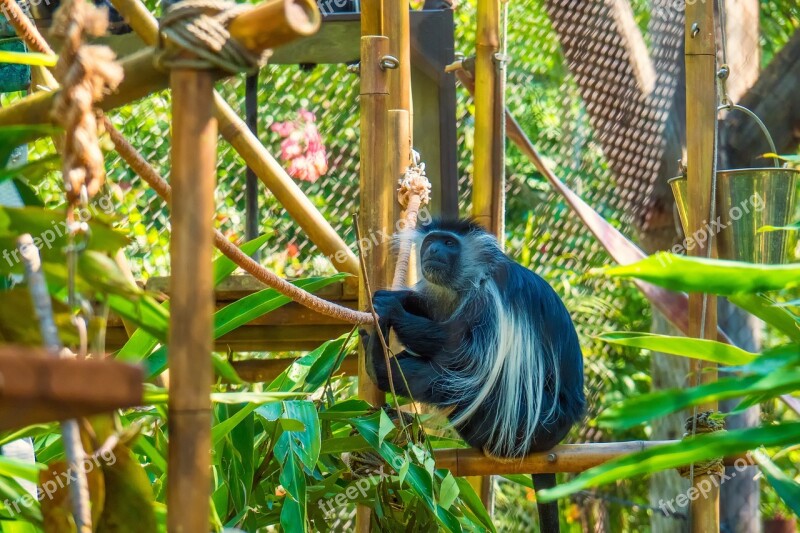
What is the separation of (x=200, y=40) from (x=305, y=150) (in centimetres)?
245

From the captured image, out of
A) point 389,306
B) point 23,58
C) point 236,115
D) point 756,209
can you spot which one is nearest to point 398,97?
point 236,115

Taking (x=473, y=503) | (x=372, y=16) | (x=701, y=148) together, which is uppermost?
(x=372, y=16)

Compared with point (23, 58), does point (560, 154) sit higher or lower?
higher

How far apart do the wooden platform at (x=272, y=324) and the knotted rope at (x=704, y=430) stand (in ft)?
3.90

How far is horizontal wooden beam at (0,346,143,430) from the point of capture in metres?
0.41

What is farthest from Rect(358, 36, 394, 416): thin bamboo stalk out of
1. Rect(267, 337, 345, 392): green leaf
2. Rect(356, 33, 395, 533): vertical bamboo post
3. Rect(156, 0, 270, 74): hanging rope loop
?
Rect(156, 0, 270, 74): hanging rope loop

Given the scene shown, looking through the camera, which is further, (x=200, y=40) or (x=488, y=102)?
(x=488, y=102)

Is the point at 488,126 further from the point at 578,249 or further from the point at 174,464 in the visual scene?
the point at 578,249

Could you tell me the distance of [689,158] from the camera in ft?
4.97

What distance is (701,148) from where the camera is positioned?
A: 1.50m

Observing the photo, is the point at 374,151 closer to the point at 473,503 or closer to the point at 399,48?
the point at 399,48

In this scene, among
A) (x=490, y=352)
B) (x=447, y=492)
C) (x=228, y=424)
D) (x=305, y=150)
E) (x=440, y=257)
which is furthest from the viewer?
(x=305, y=150)

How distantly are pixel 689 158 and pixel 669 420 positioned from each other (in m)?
2.56

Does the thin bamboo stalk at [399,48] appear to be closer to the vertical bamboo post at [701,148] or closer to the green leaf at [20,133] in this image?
the vertical bamboo post at [701,148]
